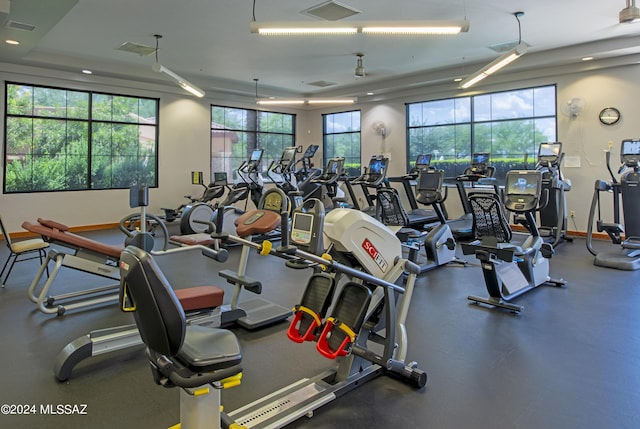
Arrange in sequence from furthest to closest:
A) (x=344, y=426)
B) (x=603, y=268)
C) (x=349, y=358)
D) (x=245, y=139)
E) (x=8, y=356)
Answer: (x=245, y=139)
(x=603, y=268)
(x=8, y=356)
(x=349, y=358)
(x=344, y=426)

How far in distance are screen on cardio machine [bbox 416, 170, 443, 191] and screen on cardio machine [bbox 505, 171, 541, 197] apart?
4.81ft

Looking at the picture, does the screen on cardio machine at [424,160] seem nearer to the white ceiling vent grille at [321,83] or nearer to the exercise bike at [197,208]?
the white ceiling vent grille at [321,83]

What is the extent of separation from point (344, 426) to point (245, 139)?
33.6ft

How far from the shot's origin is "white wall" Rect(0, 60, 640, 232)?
7.61m

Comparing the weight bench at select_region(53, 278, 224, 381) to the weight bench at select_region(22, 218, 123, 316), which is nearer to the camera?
the weight bench at select_region(53, 278, 224, 381)

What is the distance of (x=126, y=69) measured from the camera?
28.8 feet

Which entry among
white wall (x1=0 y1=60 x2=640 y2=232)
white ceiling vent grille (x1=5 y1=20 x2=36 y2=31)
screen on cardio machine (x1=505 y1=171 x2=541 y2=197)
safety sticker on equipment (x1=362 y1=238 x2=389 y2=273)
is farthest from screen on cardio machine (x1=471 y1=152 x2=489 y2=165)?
white ceiling vent grille (x1=5 y1=20 x2=36 y2=31)

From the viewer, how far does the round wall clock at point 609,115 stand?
7451 mm

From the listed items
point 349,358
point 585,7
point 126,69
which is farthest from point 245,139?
point 349,358

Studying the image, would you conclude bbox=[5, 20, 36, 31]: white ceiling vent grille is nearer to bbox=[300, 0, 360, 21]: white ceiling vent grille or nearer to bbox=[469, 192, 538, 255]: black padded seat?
bbox=[300, 0, 360, 21]: white ceiling vent grille

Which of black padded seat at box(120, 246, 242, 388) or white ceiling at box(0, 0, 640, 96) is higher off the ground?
white ceiling at box(0, 0, 640, 96)

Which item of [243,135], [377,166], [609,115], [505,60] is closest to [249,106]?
[243,135]

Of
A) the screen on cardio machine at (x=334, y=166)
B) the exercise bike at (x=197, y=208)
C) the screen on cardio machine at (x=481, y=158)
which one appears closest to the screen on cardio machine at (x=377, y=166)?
the screen on cardio machine at (x=334, y=166)

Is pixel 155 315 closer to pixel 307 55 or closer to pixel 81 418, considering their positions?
pixel 81 418
